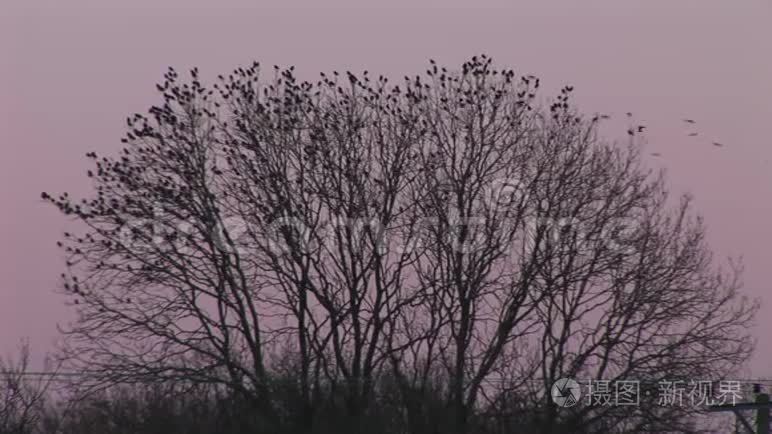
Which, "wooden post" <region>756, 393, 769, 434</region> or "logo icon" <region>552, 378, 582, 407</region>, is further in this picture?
"wooden post" <region>756, 393, 769, 434</region>

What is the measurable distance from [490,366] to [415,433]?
7.63ft

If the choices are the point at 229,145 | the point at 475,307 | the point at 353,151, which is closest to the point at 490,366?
the point at 475,307

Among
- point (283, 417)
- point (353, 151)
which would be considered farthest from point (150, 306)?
point (353, 151)

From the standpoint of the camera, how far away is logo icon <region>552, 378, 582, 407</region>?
29.2m

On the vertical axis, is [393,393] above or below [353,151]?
below

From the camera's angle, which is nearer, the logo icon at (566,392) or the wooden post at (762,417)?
the logo icon at (566,392)

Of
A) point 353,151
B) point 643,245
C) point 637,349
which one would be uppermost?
point 353,151

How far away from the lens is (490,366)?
2939 cm

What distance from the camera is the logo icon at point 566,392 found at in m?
29.2

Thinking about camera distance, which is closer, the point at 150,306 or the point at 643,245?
the point at 150,306

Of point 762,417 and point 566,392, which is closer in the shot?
point 566,392

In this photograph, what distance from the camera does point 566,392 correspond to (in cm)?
2928

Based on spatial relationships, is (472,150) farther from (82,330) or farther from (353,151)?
(82,330)

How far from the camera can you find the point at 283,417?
1111 inches
